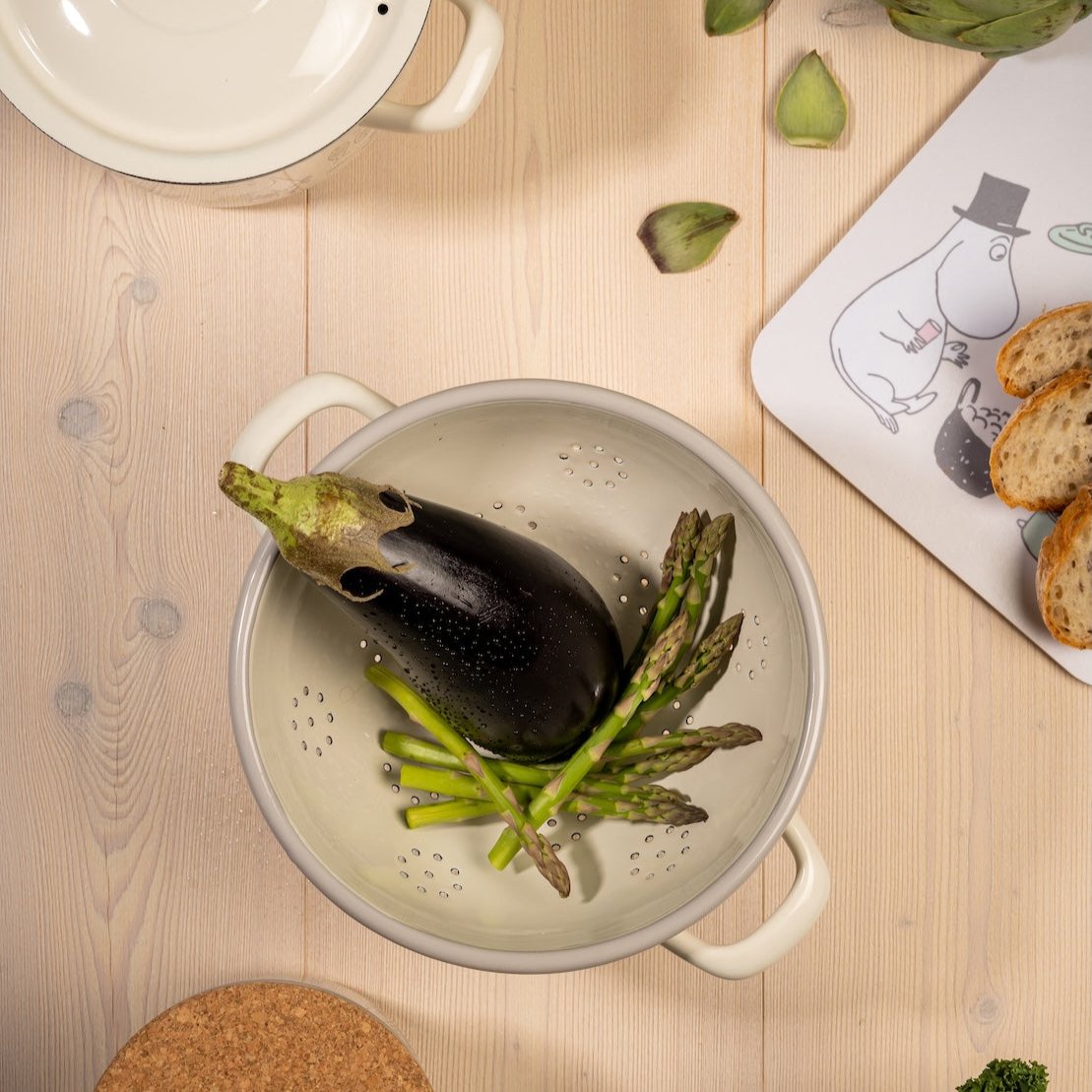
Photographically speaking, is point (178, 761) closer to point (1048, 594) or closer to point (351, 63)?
point (351, 63)

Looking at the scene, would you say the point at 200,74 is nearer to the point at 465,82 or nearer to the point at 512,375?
the point at 465,82

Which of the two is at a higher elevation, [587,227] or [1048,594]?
[587,227]

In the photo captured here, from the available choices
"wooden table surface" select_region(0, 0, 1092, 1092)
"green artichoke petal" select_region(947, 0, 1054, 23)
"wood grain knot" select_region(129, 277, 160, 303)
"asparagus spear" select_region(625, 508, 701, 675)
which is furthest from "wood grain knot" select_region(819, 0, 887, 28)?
"wood grain knot" select_region(129, 277, 160, 303)

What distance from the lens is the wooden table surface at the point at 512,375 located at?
2.18ft

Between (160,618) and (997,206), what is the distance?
22.6 inches

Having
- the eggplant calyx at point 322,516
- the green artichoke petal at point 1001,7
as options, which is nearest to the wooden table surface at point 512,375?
the green artichoke petal at point 1001,7

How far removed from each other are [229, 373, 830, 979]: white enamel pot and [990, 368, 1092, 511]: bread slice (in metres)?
0.20

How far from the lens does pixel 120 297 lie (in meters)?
0.67

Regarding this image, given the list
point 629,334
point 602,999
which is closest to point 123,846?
point 602,999

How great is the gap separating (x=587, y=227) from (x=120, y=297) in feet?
0.97

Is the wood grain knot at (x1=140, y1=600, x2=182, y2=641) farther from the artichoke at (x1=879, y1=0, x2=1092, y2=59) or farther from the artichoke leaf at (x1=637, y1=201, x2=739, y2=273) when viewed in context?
the artichoke at (x1=879, y1=0, x2=1092, y2=59)

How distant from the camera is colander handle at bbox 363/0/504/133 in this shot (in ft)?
1.80

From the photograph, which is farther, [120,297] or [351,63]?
[120,297]

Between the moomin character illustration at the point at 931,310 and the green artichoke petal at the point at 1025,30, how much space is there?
89 millimetres
